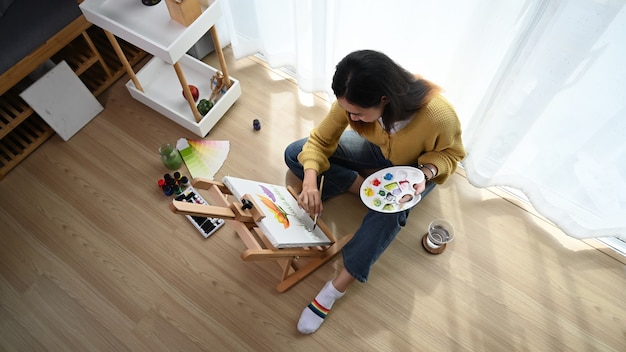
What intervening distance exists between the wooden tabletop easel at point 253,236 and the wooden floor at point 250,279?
49 mm

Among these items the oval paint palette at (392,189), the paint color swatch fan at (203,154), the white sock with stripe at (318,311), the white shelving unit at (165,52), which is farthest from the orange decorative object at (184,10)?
the white sock with stripe at (318,311)

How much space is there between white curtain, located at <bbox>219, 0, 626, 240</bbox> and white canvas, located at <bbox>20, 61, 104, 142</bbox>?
0.67 m

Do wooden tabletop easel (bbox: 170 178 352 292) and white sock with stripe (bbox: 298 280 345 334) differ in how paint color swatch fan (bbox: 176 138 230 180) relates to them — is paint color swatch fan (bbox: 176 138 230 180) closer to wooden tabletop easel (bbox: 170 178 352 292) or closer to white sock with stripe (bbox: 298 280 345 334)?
wooden tabletop easel (bbox: 170 178 352 292)

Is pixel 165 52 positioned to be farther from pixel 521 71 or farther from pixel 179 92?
pixel 521 71

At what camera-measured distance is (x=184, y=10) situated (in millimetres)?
1325

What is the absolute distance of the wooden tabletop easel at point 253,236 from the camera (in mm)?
986

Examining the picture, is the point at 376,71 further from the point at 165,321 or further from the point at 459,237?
the point at 165,321

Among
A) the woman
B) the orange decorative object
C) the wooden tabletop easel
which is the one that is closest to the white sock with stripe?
the woman

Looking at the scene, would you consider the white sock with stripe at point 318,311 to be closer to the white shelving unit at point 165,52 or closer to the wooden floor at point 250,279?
the wooden floor at point 250,279

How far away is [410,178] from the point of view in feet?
3.88

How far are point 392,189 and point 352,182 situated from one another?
0.32 metres

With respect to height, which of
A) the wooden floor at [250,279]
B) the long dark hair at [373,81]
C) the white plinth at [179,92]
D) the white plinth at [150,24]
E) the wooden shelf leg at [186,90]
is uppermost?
the long dark hair at [373,81]

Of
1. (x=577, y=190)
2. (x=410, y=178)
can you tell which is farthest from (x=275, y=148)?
(x=577, y=190)

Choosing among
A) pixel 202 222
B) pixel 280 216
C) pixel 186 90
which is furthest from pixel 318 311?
pixel 186 90
